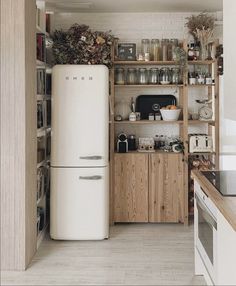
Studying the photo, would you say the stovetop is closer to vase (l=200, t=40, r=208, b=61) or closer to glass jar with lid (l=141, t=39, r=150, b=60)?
vase (l=200, t=40, r=208, b=61)

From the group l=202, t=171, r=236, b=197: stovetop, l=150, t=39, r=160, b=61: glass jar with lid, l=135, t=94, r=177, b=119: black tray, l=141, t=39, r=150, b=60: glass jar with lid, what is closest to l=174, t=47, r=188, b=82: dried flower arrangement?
l=150, t=39, r=160, b=61: glass jar with lid

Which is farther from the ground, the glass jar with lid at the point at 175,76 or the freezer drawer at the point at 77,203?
the glass jar with lid at the point at 175,76

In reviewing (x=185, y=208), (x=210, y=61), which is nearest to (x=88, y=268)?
(x=185, y=208)

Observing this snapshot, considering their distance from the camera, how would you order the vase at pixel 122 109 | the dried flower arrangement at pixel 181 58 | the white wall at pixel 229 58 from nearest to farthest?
the white wall at pixel 229 58
the dried flower arrangement at pixel 181 58
the vase at pixel 122 109

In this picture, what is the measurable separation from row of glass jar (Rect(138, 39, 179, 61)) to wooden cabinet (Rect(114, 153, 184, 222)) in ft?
3.85

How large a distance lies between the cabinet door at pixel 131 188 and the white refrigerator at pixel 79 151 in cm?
58

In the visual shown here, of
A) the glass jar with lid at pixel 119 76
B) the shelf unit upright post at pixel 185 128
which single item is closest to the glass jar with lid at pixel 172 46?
the shelf unit upright post at pixel 185 128

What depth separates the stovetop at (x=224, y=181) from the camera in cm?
287

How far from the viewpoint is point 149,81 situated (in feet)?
17.8

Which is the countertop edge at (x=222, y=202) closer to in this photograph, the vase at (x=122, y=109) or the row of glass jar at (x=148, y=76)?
the row of glass jar at (x=148, y=76)

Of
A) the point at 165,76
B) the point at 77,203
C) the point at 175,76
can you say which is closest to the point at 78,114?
the point at 77,203

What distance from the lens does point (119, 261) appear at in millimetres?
4152

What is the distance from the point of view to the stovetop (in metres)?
2.87

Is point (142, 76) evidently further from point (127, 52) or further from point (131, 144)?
point (131, 144)
